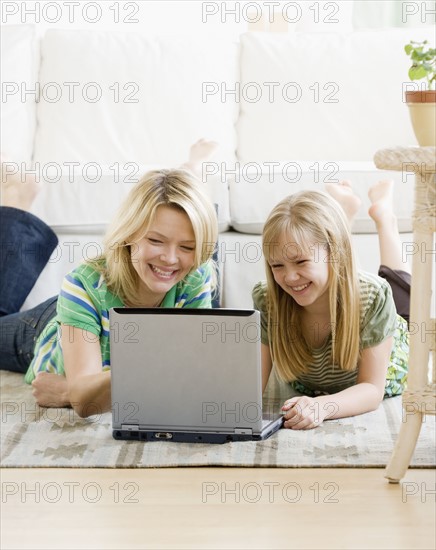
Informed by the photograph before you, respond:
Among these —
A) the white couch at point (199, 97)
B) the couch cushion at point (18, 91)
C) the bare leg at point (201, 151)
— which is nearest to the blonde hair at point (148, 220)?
the bare leg at point (201, 151)

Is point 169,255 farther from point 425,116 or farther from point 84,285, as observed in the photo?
point 425,116

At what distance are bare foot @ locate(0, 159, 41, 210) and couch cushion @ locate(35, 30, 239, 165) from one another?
488mm

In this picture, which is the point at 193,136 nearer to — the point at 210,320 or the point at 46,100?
the point at 46,100

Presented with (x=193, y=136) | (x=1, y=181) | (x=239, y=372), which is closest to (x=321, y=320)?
(x=239, y=372)

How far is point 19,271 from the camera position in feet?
7.89

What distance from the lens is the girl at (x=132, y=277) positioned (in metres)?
1.83

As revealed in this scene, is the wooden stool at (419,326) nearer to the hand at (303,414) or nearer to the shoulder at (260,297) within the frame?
the hand at (303,414)

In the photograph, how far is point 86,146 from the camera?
299cm

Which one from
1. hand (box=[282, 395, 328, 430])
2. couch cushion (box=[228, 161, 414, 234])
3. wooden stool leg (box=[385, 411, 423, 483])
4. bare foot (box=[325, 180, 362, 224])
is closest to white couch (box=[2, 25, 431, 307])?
couch cushion (box=[228, 161, 414, 234])

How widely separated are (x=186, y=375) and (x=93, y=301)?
1.00 ft

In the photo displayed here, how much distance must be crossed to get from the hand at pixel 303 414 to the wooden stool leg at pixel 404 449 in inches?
10.1

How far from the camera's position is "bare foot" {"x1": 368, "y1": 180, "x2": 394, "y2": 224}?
2361mm

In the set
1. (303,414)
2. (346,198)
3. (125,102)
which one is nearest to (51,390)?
(303,414)

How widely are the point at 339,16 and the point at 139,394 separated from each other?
2.38 m
